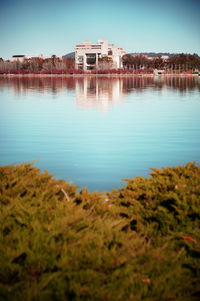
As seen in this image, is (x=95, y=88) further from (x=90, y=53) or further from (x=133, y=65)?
(x=90, y=53)

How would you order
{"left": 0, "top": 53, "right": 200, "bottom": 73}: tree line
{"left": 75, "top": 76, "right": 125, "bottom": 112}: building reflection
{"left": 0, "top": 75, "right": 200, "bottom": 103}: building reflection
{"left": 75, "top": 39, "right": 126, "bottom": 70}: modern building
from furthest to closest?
{"left": 75, "top": 39, "right": 126, "bottom": 70}: modern building, {"left": 0, "top": 53, "right": 200, "bottom": 73}: tree line, {"left": 0, "top": 75, "right": 200, "bottom": 103}: building reflection, {"left": 75, "top": 76, "right": 125, "bottom": 112}: building reflection

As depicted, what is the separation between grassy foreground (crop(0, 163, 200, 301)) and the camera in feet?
6.70

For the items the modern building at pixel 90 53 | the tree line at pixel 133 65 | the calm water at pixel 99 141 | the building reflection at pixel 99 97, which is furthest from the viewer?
the modern building at pixel 90 53

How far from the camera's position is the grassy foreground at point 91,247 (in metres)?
2.04

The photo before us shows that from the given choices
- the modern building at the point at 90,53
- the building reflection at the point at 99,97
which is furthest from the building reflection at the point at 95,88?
the modern building at the point at 90,53

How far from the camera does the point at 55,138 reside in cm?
1048

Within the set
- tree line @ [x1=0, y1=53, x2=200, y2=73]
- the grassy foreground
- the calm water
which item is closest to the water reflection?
the calm water

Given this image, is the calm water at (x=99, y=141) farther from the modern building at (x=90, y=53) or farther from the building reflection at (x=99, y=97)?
the modern building at (x=90, y=53)

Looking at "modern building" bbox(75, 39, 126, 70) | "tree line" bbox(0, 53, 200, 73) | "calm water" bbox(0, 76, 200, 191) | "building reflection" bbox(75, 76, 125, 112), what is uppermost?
"modern building" bbox(75, 39, 126, 70)

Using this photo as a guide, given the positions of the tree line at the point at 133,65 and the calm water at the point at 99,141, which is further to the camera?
the tree line at the point at 133,65

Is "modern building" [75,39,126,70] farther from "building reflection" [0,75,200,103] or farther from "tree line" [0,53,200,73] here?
"building reflection" [0,75,200,103]

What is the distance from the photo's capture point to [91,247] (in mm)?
2383

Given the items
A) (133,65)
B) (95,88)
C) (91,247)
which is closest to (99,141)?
(91,247)

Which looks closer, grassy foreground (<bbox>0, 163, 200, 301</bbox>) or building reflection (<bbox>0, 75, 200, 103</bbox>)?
grassy foreground (<bbox>0, 163, 200, 301</bbox>)
